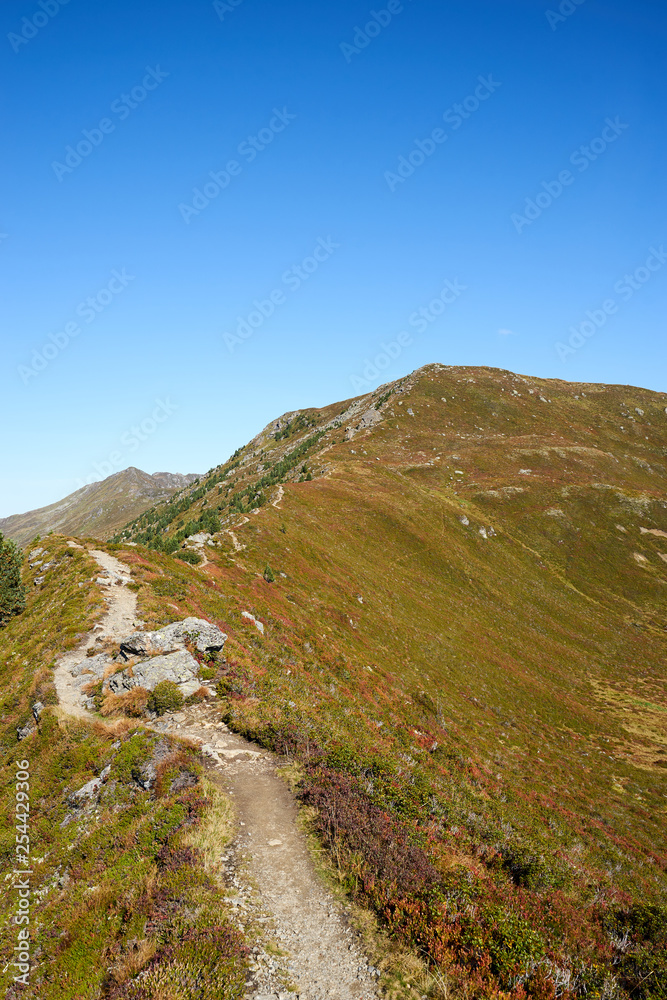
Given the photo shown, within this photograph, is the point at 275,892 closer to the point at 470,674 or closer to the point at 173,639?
the point at 173,639

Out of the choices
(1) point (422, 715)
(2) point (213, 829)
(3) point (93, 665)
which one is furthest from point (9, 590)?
(1) point (422, 715)

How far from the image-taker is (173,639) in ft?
71.6

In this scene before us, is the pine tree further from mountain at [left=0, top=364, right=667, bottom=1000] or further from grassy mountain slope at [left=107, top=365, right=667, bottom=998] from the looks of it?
grassy mountain slope at [left=107, top=365, right=667, bottom=998]

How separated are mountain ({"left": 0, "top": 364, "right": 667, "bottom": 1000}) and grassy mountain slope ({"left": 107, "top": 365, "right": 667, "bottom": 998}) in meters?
0.14

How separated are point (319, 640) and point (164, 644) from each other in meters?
18.8

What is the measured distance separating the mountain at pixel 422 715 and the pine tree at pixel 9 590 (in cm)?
130

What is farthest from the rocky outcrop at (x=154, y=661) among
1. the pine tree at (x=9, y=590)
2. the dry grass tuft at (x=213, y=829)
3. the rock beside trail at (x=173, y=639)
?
the pine tree at (x=9, y=590)

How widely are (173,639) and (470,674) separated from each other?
3621 cm

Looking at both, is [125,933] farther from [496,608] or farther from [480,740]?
[496,608]

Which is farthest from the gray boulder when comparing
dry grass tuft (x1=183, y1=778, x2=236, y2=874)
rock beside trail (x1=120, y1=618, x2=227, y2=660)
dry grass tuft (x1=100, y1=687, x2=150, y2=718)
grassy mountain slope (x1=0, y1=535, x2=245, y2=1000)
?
dry grass tuft (x1=183, y1=778, x2=236, y2=874)

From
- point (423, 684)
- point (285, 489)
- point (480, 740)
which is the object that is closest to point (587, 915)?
point (480, 740)

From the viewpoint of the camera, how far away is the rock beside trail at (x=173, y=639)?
69.3ft

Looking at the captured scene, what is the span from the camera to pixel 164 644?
843 inches

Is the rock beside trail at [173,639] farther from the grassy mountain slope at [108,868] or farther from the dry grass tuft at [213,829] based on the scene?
the dry grass tuft at [213,829]
